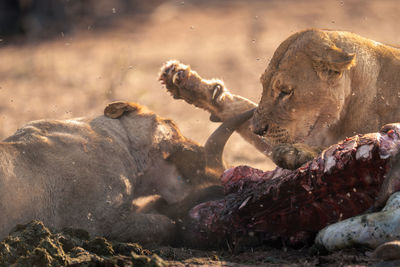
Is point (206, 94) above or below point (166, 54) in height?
above

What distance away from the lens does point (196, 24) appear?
13547 mm

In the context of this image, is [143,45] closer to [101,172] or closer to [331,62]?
[101,172]

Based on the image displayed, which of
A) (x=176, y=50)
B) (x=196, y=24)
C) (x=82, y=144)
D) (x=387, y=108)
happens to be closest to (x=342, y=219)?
(x=387, y=108)

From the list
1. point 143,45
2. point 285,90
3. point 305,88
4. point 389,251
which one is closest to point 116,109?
point 285,90

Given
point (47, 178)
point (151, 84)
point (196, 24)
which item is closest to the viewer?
point (47, 178)

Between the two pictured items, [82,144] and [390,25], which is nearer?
[82,144]

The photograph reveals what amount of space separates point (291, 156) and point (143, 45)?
28.2 feet

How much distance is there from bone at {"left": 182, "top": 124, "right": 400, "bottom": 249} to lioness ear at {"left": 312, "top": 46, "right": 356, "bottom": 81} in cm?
51

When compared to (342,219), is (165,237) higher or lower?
lower

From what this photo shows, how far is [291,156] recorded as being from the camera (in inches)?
138

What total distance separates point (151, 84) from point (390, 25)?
5.78 metres

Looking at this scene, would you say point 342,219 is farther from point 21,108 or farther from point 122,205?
point 21,108

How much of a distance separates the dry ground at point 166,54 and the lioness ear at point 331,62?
213 centimetres

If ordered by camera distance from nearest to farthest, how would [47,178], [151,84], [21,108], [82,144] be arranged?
[47,178], [82,144], [21,108], [151,84]
